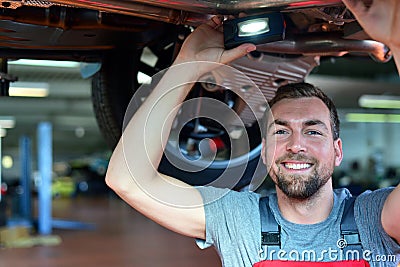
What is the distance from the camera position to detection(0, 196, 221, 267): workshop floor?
21.4ft

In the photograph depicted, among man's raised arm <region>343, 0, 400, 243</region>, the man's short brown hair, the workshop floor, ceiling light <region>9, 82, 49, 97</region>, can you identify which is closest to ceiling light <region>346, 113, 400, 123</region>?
the workshop floor

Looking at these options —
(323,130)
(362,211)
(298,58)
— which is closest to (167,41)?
(298,58)

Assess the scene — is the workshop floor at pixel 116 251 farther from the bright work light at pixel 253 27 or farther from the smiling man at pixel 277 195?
the bright work light at pixel 253 27

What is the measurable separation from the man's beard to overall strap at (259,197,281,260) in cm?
9

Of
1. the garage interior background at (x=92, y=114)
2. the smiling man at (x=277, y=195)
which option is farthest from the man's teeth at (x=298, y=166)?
the garage interior background at (x=92, y=114)

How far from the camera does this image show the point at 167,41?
194 centimetres

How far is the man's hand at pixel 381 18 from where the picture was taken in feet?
3.53

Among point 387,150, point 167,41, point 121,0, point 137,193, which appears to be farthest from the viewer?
point 387,150

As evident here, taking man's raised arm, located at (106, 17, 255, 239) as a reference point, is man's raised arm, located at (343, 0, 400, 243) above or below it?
above

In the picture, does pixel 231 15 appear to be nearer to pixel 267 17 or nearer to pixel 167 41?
pixel 267 17

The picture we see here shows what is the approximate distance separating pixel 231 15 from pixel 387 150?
53.0 feet

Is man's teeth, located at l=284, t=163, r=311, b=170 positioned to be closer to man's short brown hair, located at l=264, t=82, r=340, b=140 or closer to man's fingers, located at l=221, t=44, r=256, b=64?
man's short brown hair, located at l=264, t=82, r=340, b=140

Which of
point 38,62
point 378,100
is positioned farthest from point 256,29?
point 378,100

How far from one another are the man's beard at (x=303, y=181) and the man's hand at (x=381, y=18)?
35 centimetres
